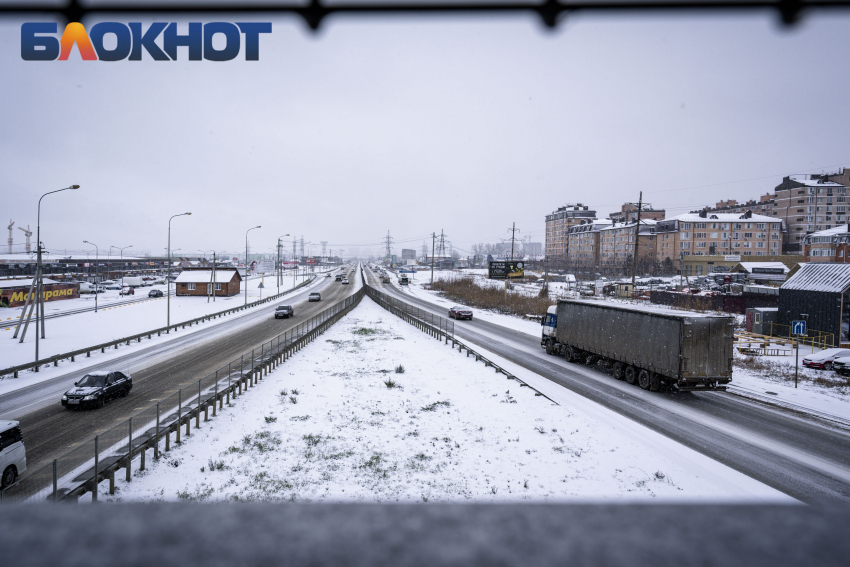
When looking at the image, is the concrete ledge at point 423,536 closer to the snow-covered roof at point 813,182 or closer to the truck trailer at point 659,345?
the truck trailer at point 659,345

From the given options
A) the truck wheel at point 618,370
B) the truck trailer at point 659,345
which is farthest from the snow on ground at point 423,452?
the truck wheel at point 618,370

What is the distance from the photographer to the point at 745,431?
573 inches

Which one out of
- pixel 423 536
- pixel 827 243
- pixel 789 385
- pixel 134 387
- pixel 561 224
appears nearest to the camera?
pixel 423 536

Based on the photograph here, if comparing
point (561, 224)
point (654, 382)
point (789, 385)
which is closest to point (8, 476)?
point (654, 382)

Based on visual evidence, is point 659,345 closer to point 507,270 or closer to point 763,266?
point 507,270

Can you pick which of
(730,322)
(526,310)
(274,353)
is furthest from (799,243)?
(274,353)

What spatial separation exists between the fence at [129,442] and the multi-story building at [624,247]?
105023 millimetres

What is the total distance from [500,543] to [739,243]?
130m

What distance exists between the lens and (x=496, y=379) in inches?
836

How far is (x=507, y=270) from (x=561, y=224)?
124 metres

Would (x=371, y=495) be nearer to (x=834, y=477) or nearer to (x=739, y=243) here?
(x=834, y=477)

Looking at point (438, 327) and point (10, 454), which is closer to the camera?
point (10, 454)

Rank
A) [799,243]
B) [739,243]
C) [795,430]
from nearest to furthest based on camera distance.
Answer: [795,430]
[739,243]
[799,243]

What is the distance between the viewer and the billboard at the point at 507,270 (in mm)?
58719
